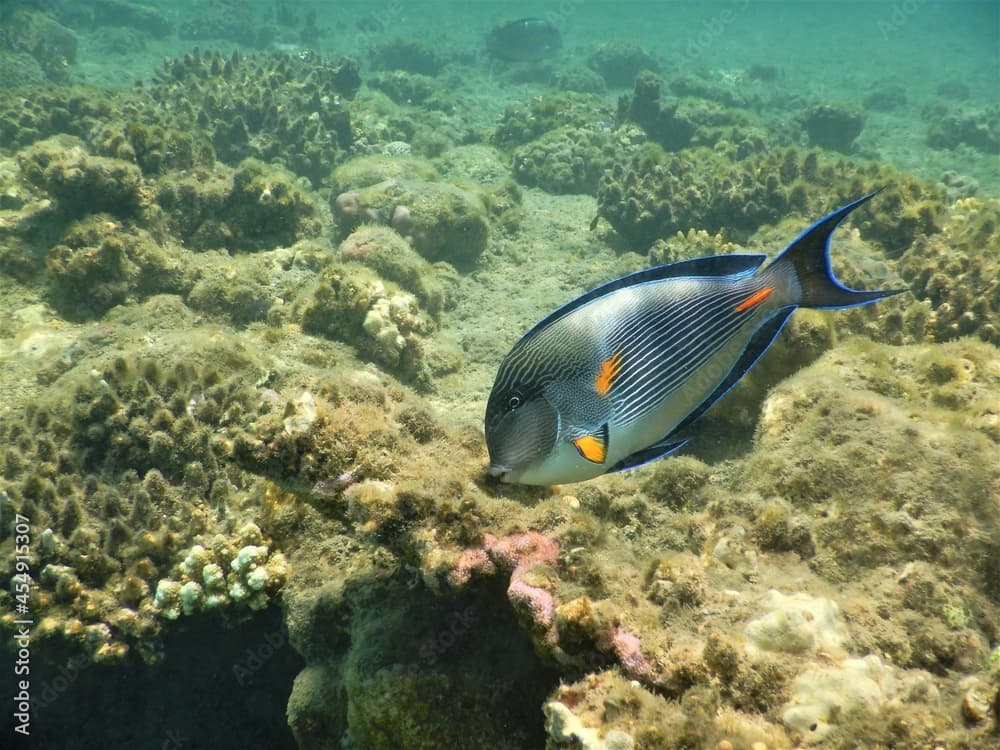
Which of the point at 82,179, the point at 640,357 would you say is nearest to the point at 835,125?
the point at 82,179

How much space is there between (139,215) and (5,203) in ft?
6.11

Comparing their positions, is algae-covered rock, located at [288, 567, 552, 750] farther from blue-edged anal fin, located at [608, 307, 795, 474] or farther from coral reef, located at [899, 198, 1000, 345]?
coral reef, located at [899, 198, 1000, 345]

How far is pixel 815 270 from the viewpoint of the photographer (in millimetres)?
1646

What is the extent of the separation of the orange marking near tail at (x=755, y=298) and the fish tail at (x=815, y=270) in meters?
0.06

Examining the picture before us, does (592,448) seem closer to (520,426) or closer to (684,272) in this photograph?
(520,426)

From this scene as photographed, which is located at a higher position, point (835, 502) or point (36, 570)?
point (835, 502)

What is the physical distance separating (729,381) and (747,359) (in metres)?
0.10

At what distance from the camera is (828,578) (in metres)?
2.44

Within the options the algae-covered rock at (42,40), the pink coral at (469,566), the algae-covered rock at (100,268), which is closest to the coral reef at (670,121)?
the algae-covered rock at (100,268)

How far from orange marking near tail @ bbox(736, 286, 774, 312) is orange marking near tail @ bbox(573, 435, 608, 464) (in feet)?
2.06

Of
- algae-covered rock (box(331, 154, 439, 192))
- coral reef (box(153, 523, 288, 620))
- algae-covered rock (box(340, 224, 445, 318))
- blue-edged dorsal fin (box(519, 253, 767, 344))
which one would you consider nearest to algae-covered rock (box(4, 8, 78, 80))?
algae-covered rock (box(331, 154, 439, 192))

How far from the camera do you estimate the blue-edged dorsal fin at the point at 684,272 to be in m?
1.71

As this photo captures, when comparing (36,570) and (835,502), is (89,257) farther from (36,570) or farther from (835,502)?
(835,502)

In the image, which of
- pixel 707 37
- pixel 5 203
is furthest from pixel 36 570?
pixel 707 37
